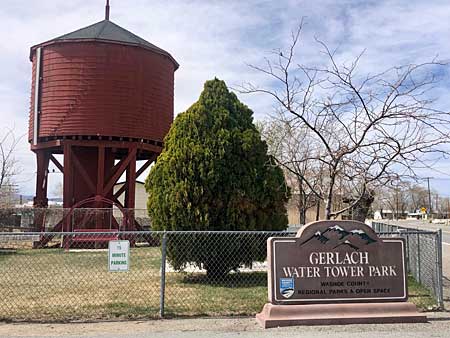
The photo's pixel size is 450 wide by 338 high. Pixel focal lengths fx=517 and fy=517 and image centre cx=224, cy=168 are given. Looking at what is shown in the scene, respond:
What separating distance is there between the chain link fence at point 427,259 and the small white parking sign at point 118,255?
14.2 ft

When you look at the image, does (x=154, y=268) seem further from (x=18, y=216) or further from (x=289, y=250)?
(x=18, y=216)

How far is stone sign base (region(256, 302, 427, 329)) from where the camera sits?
22.4ft

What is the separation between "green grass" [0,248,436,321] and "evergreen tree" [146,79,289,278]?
0.69 metres

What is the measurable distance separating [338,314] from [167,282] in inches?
179

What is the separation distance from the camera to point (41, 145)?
943 inches

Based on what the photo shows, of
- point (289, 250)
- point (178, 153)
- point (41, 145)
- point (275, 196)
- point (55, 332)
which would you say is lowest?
point (55, 332)

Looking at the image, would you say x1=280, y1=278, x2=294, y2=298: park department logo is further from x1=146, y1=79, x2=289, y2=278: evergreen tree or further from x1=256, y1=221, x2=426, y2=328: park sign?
x1=146, y1=79, x2=289, y2=278: evergreen tree

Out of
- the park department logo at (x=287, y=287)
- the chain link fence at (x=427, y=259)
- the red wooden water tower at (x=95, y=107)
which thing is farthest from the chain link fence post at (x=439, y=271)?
the red wooden water tower at (x=95, y=107)

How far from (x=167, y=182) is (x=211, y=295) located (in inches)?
104

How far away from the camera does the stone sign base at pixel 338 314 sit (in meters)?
6.84

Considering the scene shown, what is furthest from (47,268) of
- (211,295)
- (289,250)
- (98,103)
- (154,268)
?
(98,103)

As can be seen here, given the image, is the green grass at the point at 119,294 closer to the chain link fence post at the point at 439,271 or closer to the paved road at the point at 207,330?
the chain link fence post at the point at 439,271

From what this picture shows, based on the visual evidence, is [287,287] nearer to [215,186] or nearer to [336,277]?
[336,277]

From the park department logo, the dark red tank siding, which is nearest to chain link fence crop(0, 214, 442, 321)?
the park department logo
